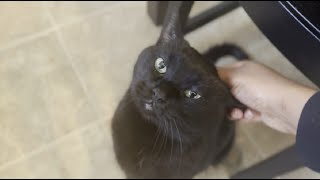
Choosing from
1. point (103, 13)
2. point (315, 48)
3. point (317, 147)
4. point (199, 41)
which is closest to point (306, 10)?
point (315, 48)

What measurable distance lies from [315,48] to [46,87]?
2.38 ft

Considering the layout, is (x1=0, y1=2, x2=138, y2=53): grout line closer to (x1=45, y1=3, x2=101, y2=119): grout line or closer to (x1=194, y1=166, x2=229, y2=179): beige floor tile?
(x1=45, y1=3, x2=101, y2=119): grout line

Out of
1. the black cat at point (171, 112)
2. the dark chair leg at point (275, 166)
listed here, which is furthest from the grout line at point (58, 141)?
the dark chair leg at point (275, 166)

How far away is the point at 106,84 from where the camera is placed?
122 cm

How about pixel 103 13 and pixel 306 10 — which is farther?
pixel 103 13

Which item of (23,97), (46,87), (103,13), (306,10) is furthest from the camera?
(103,13)

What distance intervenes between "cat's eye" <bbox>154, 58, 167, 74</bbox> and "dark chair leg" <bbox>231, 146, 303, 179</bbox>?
1.33 feet

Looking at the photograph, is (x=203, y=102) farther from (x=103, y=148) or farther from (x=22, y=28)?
(x=22, y=28)

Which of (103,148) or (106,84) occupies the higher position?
(106,84)

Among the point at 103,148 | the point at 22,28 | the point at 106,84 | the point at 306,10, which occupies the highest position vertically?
the point at 22,28

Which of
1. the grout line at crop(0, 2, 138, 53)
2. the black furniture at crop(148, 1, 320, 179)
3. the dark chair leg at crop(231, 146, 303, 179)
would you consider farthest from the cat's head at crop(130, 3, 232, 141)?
the grout line at crop(0, 2, 138, 53)

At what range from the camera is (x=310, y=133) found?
2.27 ft

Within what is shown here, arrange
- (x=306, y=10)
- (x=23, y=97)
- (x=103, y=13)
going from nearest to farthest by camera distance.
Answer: (x=306, y=10) < (x=23, y=97) < (x=103, y=13)

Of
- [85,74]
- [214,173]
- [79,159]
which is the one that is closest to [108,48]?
[85,74]
